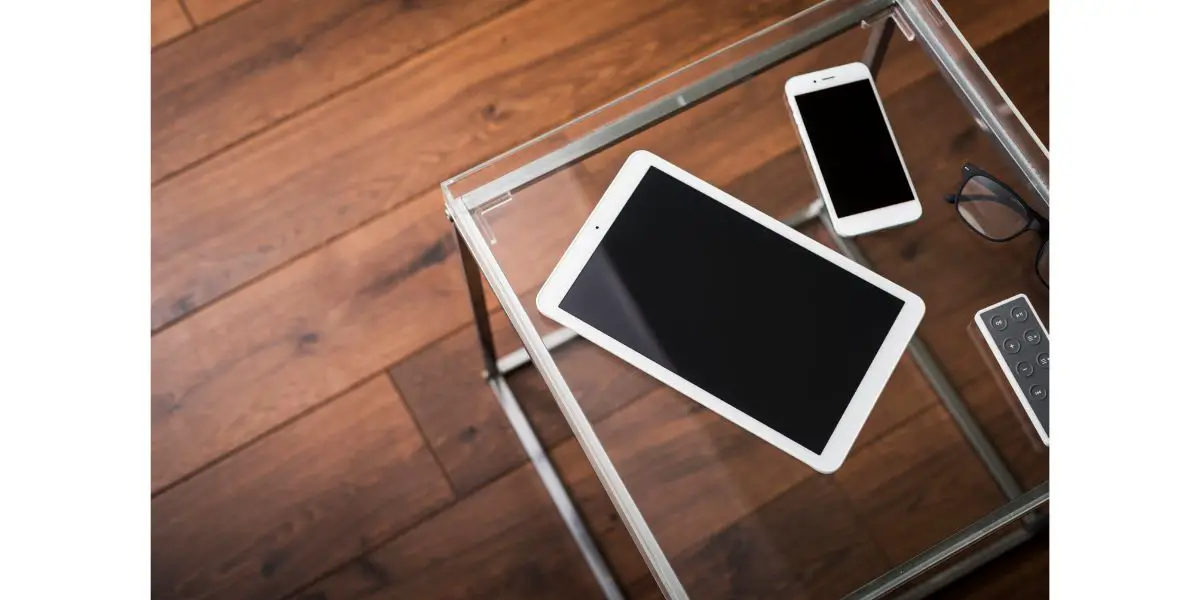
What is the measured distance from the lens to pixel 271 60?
1.28 m

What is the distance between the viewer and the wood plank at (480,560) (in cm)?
112

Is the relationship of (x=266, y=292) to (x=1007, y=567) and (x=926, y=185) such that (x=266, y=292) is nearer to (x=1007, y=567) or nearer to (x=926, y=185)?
(x=926, y=185)

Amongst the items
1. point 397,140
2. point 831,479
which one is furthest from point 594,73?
point 831,479

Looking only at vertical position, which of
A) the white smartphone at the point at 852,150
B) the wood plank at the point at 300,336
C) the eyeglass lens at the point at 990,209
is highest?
the wood plank at the point at 300,336

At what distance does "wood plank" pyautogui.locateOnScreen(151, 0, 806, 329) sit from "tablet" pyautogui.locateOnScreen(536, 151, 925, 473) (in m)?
0.45

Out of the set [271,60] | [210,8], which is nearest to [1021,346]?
[271,60]

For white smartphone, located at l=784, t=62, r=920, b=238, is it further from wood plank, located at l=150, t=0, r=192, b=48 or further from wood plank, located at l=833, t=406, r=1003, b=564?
wood plank, located at l=150, t=0, r=192, b=48

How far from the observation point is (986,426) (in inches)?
34.3

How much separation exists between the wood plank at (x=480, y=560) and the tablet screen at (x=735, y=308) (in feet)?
1.35
